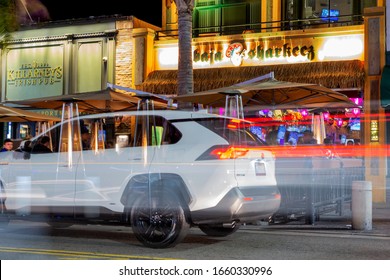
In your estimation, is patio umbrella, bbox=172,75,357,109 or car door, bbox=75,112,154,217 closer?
car door, bbox=75,112,154,217

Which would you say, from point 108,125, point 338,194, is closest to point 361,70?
point 338,194

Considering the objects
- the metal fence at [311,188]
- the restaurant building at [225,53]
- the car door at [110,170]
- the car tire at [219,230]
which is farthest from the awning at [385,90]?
the car door at [110,170]

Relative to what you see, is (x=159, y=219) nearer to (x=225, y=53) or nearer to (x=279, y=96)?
(x=279, y=96)

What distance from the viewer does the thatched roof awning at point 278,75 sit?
56.5ft

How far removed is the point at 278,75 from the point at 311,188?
24.9 ft

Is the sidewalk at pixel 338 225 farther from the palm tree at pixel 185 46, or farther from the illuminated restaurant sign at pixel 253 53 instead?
the illuminated restaurant sign at pixel 253 53

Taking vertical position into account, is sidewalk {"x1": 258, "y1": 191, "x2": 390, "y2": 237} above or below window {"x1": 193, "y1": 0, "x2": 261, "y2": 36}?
below

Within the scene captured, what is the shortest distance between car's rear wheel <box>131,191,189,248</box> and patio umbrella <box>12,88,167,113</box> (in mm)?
2324

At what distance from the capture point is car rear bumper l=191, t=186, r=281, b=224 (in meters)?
8.43

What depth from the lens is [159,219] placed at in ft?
28.9

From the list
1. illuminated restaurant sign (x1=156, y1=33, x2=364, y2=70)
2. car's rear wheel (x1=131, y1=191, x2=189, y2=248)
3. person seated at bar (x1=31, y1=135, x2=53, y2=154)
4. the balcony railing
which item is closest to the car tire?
car's rear wheel (x1=131, y1=191, x2=189, y2=248)

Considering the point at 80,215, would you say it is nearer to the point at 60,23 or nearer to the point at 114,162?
the point at 114,162

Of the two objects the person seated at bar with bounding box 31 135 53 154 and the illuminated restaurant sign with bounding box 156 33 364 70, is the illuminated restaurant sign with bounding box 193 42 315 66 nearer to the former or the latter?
the illuminated restaurant sign with bounding box 156 33 364 70

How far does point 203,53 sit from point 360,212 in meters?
9.53
